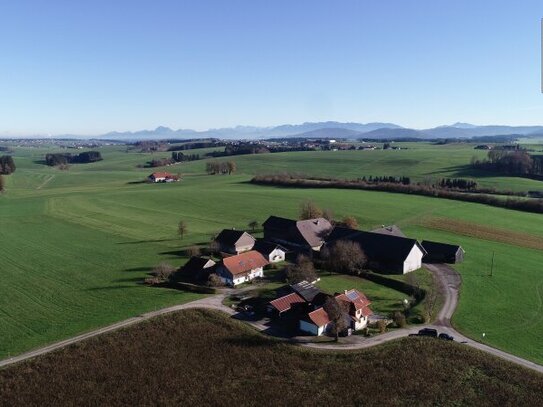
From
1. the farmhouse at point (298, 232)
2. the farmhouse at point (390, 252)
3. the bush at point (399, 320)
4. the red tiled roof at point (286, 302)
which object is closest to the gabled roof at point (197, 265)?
the red tiled roof at point (286, 302)

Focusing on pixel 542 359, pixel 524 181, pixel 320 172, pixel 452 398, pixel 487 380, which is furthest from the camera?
pixel 320 172

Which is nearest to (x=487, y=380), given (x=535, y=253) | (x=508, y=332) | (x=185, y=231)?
(x=508, y=332)

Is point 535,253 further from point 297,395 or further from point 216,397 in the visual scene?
point 216,397

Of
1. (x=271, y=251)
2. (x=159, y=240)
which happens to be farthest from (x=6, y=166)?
(x=271, y=251)

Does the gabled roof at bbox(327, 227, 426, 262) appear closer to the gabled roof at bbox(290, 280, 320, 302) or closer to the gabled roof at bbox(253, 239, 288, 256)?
the gabled roof at bbox(253, 239, 288, 256)

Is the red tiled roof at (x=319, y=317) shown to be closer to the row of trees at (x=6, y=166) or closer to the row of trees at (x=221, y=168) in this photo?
the row of trees at (x=221, y=168)

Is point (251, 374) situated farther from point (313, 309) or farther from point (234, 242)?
point (234, 242)
